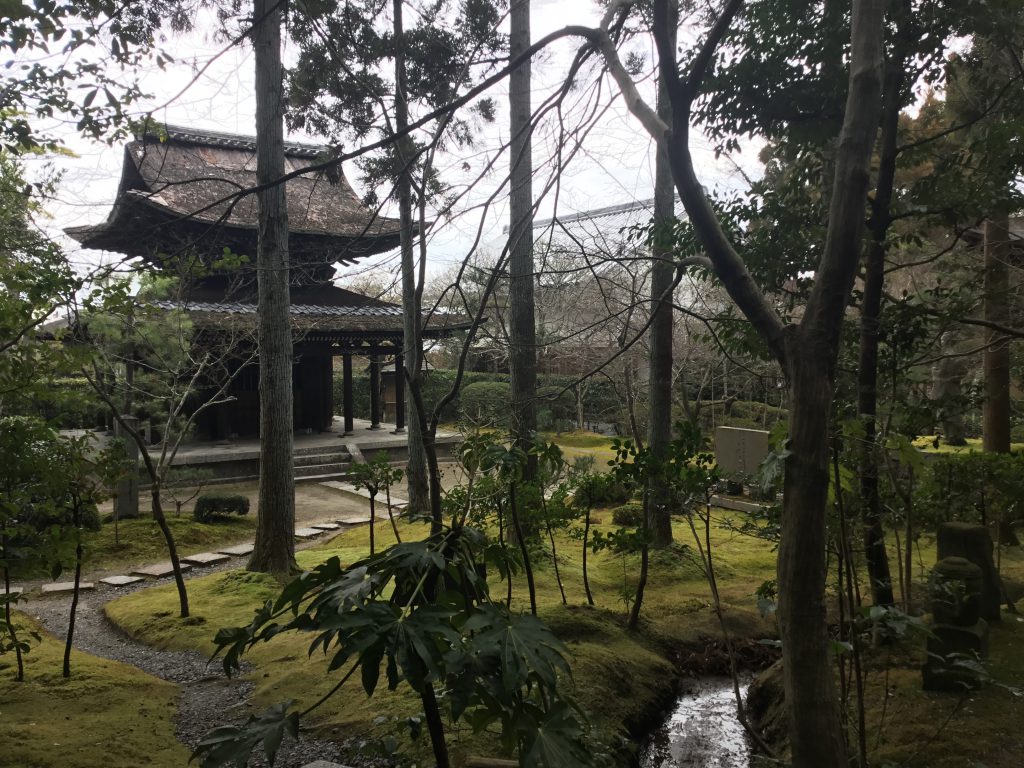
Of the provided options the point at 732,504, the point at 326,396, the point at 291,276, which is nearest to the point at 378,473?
the point at 732,504

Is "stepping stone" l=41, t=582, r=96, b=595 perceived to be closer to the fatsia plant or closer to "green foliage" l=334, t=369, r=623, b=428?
the fatsia plant

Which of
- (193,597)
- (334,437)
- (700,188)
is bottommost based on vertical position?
(193,597)

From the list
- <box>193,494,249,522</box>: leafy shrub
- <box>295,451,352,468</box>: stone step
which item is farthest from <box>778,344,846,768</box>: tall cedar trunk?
<box>295,451,352,468</box>: stone step

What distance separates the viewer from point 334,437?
672 inches

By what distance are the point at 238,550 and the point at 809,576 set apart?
336 inches

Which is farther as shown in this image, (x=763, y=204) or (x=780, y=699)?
(x=763, y=204)

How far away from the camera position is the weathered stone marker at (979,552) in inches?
186

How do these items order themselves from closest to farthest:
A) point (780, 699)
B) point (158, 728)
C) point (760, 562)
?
point (158, 728)
point (780, 699)
point (760, 562)

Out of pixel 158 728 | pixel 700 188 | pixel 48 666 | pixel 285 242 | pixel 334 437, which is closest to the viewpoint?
pixel 700 188

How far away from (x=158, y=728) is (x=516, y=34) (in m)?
6.82

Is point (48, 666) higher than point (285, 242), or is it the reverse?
point (285, 242)

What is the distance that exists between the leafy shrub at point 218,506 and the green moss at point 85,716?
18.0 feet

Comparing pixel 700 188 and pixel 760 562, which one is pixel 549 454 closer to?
pixel 700 188

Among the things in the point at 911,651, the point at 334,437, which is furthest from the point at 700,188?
the point at 334,437
